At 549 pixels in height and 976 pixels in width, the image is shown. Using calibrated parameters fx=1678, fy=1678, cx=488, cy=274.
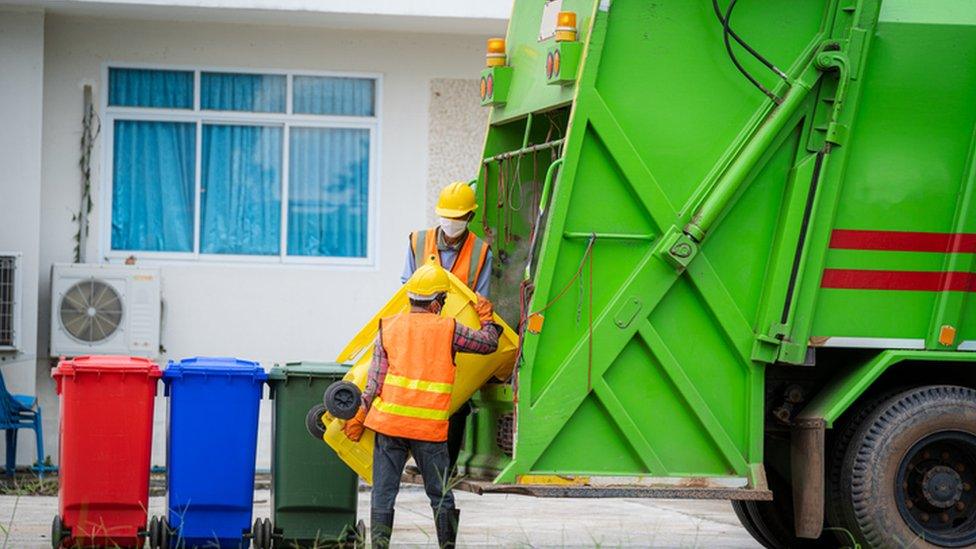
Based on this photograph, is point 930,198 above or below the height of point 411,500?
above

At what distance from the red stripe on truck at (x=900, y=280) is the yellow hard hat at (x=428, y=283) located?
184 centimetres

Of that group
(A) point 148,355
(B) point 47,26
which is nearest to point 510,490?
(A) point 148,355

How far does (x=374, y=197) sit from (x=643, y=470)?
6.74 m

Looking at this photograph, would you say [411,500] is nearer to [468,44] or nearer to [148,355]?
[148,355]

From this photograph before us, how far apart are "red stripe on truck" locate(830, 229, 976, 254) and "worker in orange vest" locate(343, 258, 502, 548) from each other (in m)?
1.73

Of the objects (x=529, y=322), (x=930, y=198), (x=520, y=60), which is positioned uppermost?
(x=520, y=60)

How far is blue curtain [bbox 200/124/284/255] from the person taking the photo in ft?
46.1

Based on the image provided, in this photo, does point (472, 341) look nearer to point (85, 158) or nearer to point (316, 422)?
point (316, 422)

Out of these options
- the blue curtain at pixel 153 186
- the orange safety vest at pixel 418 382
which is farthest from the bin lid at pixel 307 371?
the blue curtain at pixel 153 186

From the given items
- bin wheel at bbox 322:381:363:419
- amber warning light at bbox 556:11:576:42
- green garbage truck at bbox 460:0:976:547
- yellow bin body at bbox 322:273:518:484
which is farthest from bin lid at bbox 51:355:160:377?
amber warning light at bbox 556:11:576:42

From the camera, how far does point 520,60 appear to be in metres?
9.16

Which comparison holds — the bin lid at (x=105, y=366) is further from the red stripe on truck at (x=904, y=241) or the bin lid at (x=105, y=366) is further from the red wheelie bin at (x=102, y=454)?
the red stripe on truck at (x=904, y=241)

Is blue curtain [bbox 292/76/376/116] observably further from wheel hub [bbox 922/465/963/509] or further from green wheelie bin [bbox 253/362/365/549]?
wheel hub [bbox 922/465/963/509]

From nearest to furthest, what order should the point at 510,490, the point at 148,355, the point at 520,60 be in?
the point at 510,490 < the point at 520,60 < the point at 148,355
